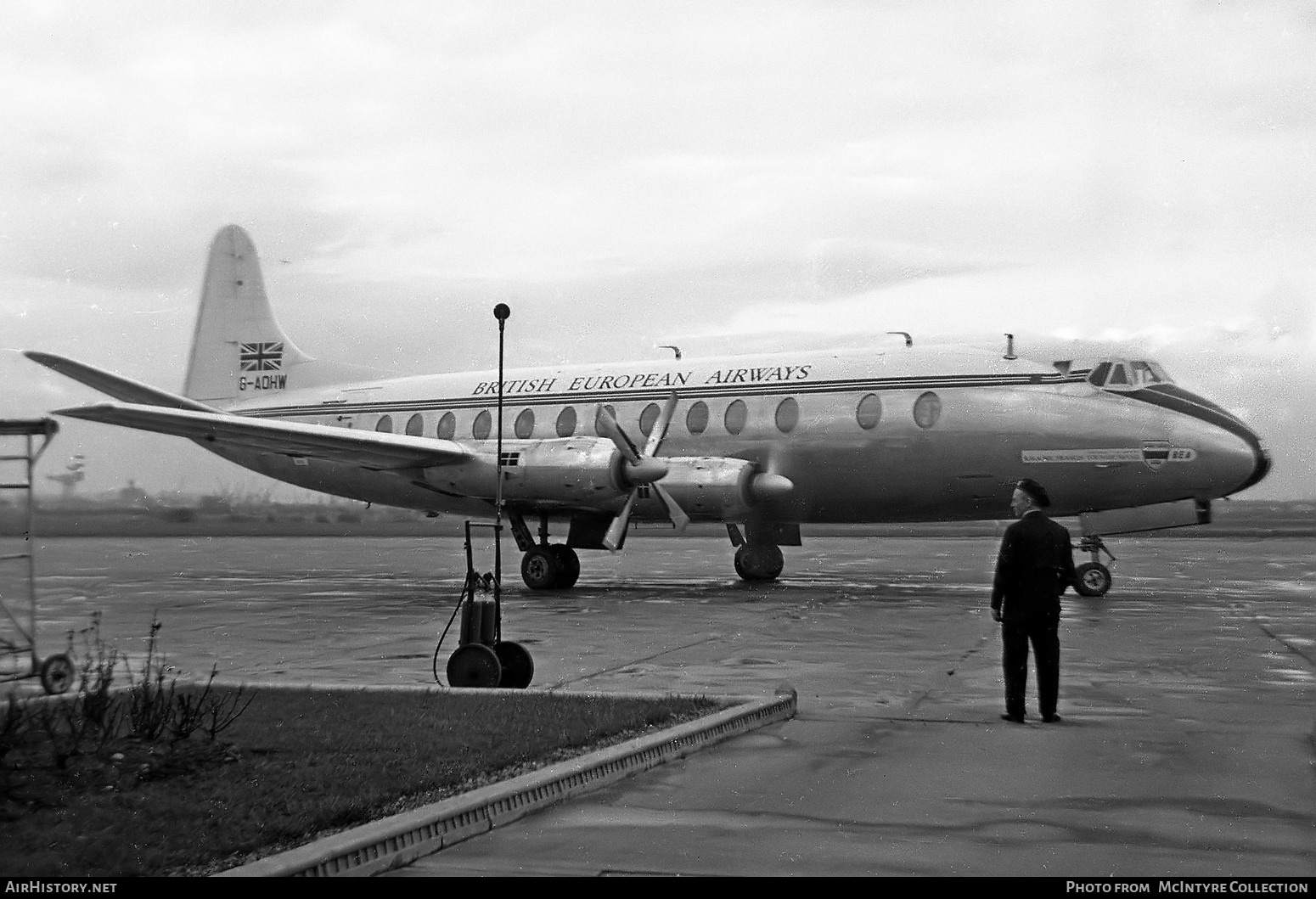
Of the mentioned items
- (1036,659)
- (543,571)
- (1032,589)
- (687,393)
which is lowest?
(543,571)

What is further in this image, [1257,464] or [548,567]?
[548,567]

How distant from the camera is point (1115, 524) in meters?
22.4

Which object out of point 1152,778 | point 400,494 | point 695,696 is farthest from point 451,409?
point 1152,778

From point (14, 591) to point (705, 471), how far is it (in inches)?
717

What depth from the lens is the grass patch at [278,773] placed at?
580 cm

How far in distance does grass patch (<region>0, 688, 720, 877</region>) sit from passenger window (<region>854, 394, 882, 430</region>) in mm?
14267

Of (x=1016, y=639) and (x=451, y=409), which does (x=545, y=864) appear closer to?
(x=1016, y=639)

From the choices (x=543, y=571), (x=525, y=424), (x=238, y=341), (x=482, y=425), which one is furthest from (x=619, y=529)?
(x=238, y=341)

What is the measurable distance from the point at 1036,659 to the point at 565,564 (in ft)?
52.3

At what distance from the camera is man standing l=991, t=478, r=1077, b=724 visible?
10.1 meters

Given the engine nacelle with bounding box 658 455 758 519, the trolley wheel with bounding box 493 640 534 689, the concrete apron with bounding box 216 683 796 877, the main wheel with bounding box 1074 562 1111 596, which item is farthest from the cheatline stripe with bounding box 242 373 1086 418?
the concrete apron with bounding box 216 683 796 877

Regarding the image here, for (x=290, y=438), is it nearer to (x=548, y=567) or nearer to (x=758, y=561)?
(x=548, y=567)

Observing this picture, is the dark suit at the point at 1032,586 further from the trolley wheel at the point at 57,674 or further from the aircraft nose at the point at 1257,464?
the aircraft nose at the point at 1257,464

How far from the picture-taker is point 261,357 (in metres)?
33.4
